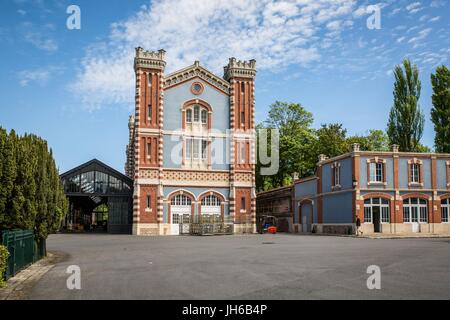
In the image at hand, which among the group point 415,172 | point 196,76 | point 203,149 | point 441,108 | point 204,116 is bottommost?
point 415,172

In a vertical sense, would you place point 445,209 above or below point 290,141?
below

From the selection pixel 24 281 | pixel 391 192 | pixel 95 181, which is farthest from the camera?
pixel 95 181

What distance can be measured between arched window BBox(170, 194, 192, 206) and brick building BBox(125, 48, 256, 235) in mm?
91

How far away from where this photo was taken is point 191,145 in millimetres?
46844

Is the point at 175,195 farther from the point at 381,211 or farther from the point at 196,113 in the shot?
the point at 381,211

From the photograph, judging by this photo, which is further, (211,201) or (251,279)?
(211,201)

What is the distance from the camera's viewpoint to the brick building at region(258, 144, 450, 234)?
1586 inches

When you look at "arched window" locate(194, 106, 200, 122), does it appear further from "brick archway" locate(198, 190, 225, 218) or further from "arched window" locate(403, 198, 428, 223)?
"arched window" locate(403, 198, 428, 223)

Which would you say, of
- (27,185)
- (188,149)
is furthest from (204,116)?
(27,185)

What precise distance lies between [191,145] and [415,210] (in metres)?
20.6

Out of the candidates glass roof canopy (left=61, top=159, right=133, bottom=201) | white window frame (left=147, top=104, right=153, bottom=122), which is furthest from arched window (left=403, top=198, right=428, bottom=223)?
glass roof canopy (left=61, top=159, right=133, bottom=201)

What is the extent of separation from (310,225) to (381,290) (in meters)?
38.8

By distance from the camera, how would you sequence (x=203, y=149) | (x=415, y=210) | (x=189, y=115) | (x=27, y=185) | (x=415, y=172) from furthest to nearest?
(x=189, y=115) < (x=203, y=149) < (x=415, y=172) < (x=415, y=210) < (x=27, y=185)
